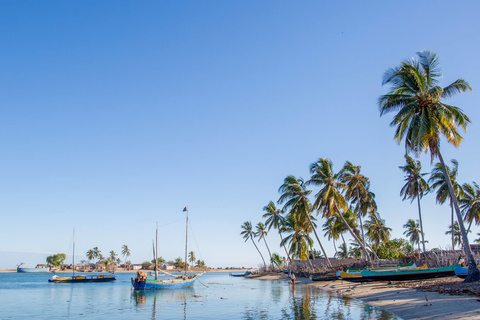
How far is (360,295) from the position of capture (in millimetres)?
28938

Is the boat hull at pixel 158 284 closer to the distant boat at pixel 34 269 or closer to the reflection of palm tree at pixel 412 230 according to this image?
the reflection of palm tree at pixel 412 230

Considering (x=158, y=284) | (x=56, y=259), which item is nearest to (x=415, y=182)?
(x=158, y=284)

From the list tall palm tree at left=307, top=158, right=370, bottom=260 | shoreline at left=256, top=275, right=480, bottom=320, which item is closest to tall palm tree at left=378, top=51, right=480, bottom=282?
shoreline at left=256, top=275, right=480, bottom=320

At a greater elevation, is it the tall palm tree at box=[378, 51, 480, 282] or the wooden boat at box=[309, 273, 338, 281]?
the tall palm tree at box=[378, 51, 480, 282]

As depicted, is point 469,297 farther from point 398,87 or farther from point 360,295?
point 398,87

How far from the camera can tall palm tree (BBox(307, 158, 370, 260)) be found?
141 feet

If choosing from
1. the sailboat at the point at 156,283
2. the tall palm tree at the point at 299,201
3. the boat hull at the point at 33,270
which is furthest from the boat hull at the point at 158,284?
the boat hull at the point at 33,270

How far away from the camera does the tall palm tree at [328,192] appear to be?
43.1m

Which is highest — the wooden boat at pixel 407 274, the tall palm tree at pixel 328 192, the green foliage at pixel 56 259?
the tall palm tree at pixel 328 192

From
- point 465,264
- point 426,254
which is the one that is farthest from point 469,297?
point 426,254

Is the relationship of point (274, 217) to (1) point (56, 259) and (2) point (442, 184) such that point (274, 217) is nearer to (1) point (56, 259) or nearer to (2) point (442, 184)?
(2) point (442, 184)

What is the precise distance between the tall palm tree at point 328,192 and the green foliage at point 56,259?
469 feet

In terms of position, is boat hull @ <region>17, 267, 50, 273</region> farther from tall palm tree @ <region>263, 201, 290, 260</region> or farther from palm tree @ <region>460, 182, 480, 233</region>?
palm tree @ <region>460, 182, 480, 233</region>

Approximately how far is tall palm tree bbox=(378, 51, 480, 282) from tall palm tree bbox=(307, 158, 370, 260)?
57.9 feet
